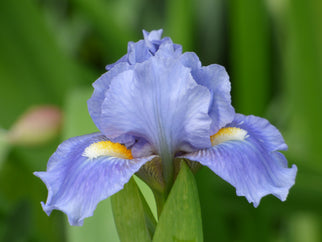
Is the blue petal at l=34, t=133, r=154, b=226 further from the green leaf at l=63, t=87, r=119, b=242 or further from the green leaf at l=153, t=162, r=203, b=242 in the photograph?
the green leaf at l=63, t=87, r=119, b=242

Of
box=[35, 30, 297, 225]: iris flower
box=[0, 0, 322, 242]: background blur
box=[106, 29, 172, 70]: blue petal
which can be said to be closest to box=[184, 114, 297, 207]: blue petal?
box=[35, 30, 297, 225]: iris flower

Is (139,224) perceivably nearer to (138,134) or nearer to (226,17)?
(138,134)

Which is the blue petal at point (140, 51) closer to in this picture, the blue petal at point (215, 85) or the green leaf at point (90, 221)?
the blue petal at point (215, 85)

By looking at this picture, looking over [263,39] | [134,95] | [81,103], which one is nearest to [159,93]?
[134,95]

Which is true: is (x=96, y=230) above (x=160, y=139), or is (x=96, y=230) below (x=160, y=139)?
below

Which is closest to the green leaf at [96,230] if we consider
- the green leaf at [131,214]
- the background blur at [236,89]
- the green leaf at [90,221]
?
the green leaf at [90,221]

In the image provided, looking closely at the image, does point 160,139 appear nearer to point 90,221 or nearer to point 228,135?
point 228,135

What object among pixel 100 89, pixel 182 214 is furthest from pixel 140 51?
pixel 182 214
